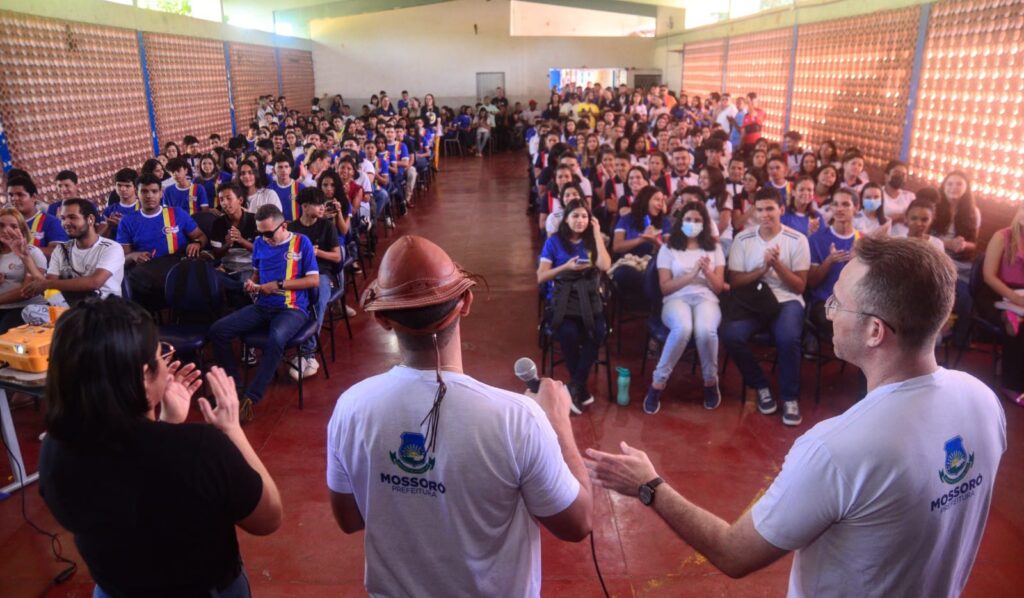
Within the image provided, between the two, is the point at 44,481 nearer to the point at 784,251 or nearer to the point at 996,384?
the point at 784,251

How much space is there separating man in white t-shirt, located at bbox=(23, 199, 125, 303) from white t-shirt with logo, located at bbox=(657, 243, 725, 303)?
383cm

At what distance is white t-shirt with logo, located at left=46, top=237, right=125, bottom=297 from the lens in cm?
459

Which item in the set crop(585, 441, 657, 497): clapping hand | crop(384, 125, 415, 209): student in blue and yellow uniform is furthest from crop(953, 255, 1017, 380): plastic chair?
crop(384, 125, 415, 209): student in blue and yellow uniform

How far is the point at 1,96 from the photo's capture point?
6984 millimetres

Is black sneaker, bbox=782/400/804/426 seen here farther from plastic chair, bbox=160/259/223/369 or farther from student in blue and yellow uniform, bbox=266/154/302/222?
student in blue and yellow uniform, bbox=266/154/302/222

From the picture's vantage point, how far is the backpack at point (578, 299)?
456 cm

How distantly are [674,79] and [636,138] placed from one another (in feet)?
42.1

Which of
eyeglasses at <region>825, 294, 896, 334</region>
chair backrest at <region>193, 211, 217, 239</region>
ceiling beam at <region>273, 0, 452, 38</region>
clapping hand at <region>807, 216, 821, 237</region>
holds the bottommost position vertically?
chair backrest at <region>193, 211, 217, 239</region>

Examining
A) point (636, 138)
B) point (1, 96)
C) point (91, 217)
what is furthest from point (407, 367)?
point (636, 138)

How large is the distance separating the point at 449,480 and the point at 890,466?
896 mm

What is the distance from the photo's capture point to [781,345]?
446cm

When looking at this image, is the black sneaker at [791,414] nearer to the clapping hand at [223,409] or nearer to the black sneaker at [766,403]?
the black sneaker at [766,403]

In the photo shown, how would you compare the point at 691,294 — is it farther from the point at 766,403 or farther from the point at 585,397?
the point at 585,397

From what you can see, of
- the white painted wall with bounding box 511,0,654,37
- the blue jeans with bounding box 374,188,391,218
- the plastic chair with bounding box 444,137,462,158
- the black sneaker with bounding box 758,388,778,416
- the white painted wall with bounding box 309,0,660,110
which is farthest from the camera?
the white painted wall with bounding box 511,0,654,37
